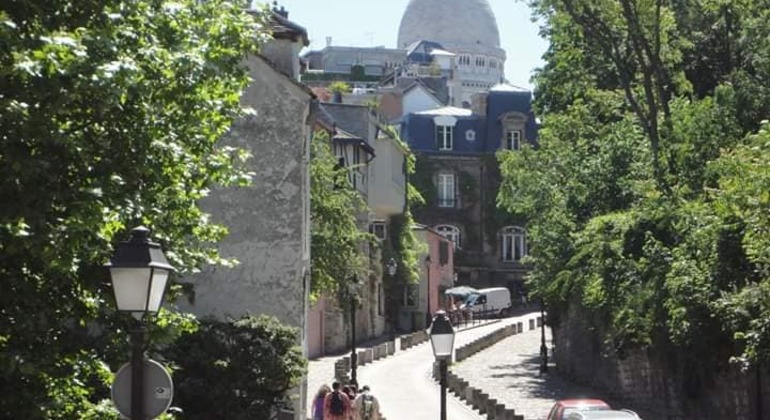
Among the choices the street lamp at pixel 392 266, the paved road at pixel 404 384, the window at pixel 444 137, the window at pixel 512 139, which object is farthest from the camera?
the window at pixel 444 137

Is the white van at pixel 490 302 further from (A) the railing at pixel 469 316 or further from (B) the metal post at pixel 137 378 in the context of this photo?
(B) the metal post at pixel 137 378

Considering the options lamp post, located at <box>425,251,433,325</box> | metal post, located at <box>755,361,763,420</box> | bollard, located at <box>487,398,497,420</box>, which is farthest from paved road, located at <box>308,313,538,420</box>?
lamp post, located at <box>425,251,433,325</box>

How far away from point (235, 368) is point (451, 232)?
77.9 metres

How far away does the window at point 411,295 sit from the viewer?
7706 cm

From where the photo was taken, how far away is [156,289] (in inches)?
527

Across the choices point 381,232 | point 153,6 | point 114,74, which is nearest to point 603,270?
point 381,232

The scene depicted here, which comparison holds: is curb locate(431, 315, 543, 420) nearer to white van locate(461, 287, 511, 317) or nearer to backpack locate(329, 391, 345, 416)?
backpack locate(329, 391, 345, 416)

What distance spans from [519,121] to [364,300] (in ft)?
140

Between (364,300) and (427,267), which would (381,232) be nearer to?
(364,300)

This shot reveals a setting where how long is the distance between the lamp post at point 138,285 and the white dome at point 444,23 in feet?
555

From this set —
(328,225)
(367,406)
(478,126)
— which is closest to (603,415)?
(367,406)

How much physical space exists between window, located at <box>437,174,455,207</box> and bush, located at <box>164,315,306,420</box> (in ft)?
246

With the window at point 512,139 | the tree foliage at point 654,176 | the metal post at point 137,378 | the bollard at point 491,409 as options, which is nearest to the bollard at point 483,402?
the bollard at point 491,409

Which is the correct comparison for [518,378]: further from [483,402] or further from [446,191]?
[446,191]
